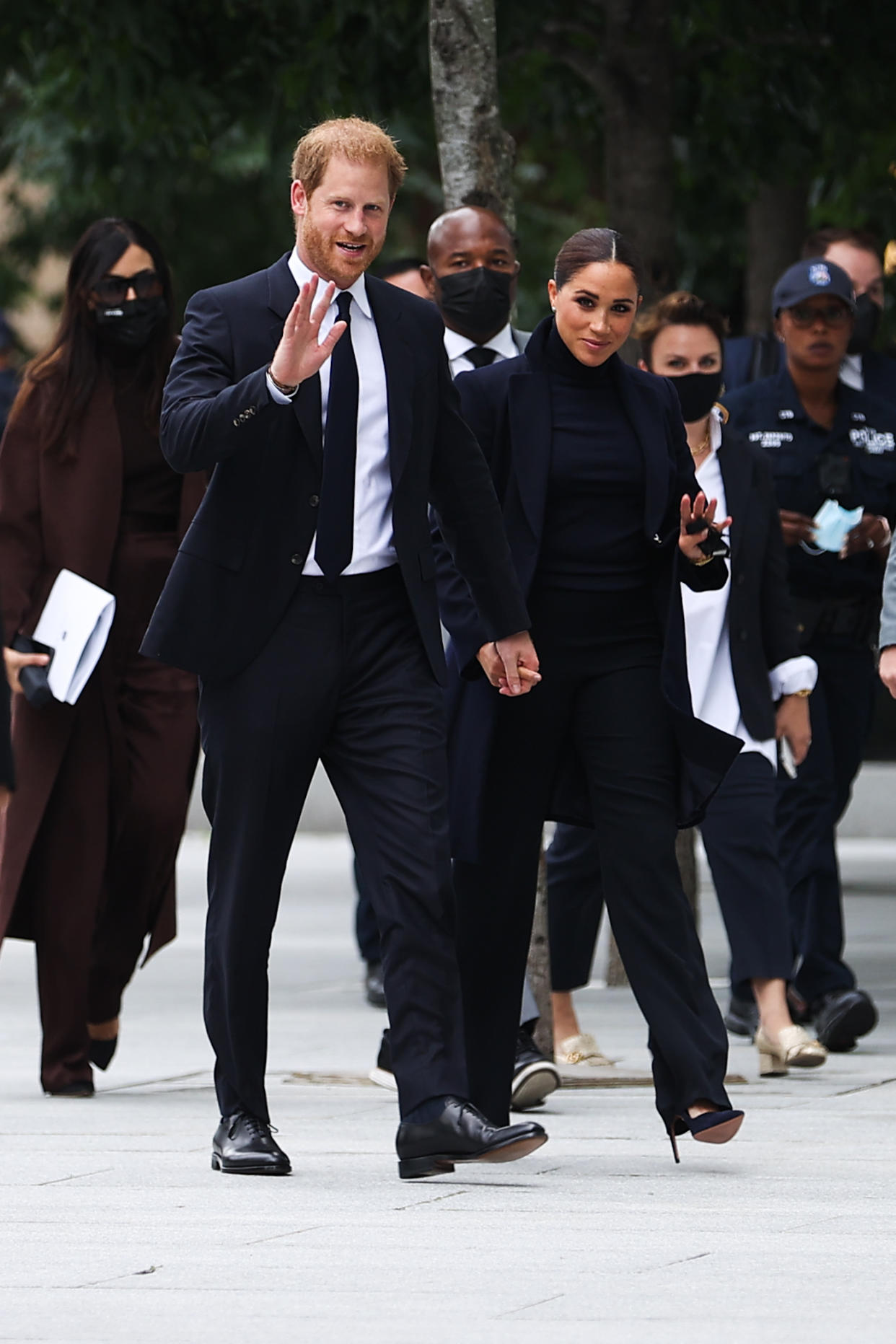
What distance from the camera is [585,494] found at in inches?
232

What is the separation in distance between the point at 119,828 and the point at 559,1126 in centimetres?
153

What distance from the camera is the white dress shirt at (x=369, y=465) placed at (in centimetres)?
561

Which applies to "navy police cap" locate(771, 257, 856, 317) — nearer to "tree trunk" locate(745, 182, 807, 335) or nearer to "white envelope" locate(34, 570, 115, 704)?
"white envelope" locate(34, 570, 115, 704)

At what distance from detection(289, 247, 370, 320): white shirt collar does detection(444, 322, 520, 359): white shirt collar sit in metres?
1.47

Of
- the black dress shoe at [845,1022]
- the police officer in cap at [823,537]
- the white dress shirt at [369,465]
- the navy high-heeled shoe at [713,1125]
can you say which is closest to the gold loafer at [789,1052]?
the black dress shoe at [845,1022]

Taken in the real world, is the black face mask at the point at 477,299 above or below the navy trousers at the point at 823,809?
above

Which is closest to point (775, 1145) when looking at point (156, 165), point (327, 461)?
point (327, 461)

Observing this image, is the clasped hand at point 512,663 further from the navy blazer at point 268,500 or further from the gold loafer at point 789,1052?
the gold loafer at point 789,1052

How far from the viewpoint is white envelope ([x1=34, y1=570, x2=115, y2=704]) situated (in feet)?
23.2

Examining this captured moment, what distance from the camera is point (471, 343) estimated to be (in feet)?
23.7

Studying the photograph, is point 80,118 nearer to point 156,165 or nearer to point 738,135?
point 156,165

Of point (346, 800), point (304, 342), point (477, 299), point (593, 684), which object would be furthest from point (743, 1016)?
point (304, 342)

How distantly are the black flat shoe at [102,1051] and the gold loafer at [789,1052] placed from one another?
1691 millimetres

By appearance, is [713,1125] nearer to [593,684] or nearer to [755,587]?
[593,684]
